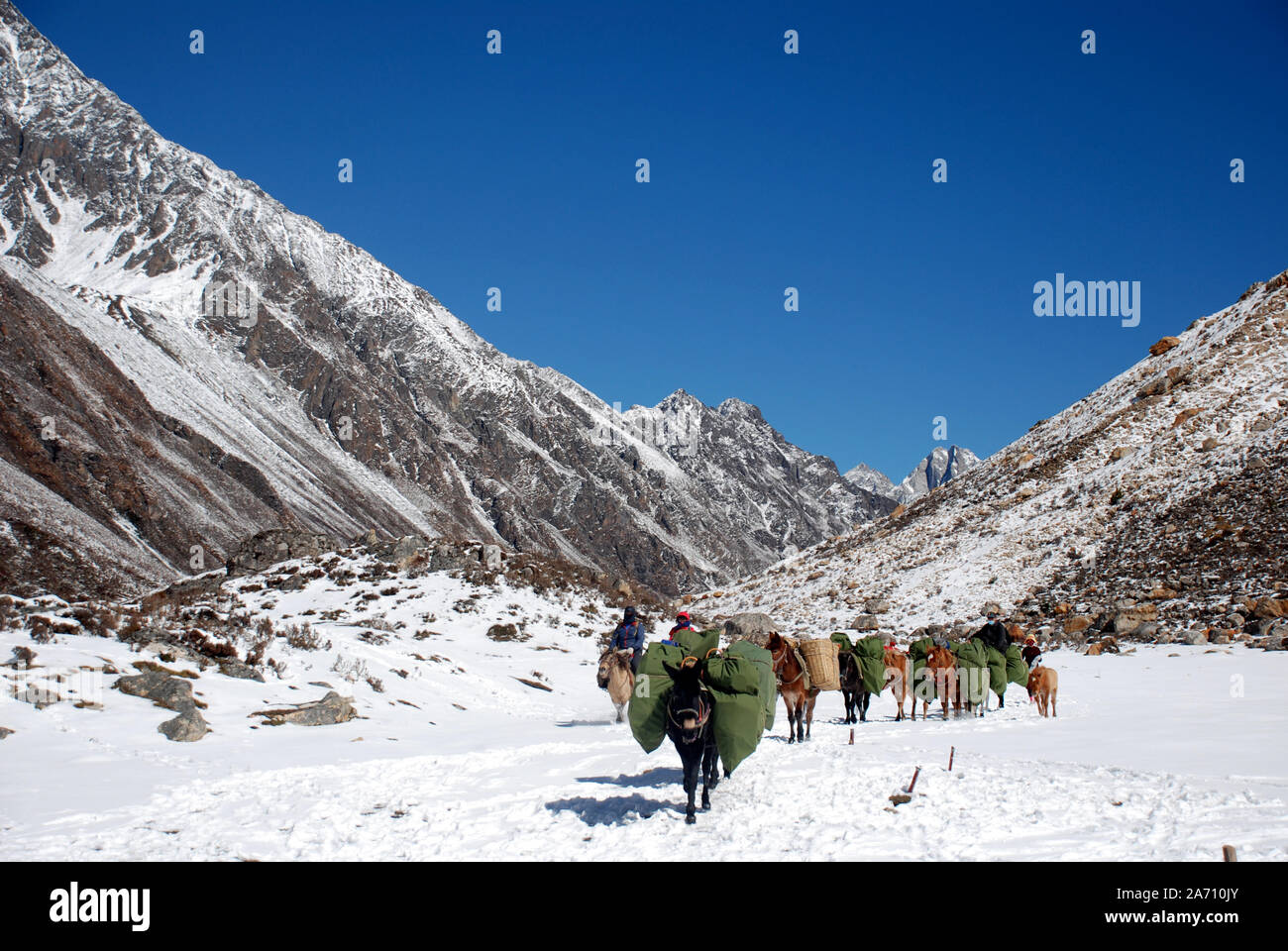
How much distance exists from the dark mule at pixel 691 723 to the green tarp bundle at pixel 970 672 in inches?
373

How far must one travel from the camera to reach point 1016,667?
1698 cm

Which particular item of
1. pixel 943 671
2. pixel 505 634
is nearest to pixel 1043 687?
pixel 943 671

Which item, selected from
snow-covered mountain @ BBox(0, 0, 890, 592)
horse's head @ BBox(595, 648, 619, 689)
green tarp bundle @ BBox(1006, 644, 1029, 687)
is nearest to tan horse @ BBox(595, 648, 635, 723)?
horse's head @ BBox(595, 648, 619, 689)

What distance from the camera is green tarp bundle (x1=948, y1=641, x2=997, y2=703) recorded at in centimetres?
1602

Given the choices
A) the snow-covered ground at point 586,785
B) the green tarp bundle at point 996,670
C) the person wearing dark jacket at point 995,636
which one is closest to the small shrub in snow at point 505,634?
the snow-covered ground at point 586,785

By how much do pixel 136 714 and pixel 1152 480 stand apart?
41547 mm

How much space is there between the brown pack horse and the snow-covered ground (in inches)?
21.0

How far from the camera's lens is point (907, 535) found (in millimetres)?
49562

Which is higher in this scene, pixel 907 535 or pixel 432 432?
pixel 432 432

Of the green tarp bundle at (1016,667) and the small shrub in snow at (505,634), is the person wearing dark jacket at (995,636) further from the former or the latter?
the small shrub in snow at (505,634)

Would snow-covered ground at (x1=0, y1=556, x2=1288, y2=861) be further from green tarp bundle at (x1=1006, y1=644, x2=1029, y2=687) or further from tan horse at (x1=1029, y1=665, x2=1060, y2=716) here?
green tarp bundle at (x1=1006, y1=644, x2=1029, y2=687)
